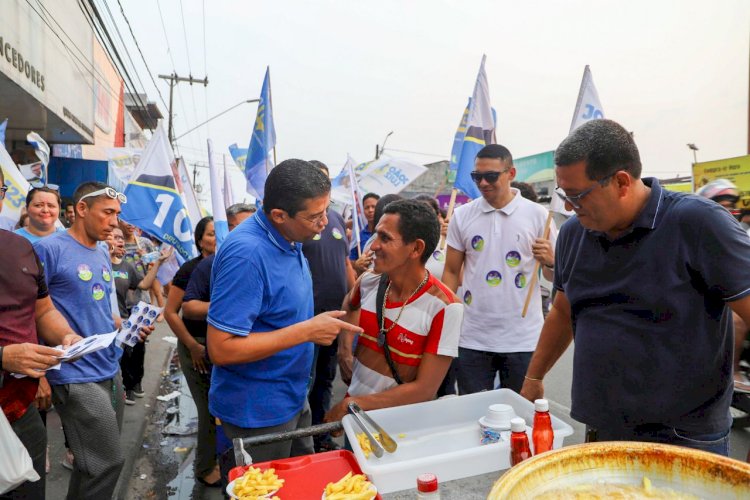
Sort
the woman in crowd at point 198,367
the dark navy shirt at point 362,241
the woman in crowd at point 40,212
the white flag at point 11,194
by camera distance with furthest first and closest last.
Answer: the dark navy shirt at point 362,241, the white flag at point 11,194, the woman in crowd at point 40,212, the woman in crowd at point 198,367

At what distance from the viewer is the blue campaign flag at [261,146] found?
20.2 ft

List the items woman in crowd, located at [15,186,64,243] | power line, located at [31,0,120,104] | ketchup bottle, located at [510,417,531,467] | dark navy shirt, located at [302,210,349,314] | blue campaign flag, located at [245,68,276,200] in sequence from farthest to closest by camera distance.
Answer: power line, located at [31,0,120,104]
blue campaign flag, located at [245,68,276,200]
woman in crowd, located at [15,186,64,243]
dark navy shirt, located at [302,210,349,314]
ketchup bottle, located at [510,417,531,467]

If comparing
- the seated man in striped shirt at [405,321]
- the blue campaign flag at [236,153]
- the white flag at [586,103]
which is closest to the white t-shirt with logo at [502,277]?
the seated man in striped shirt at [405,321]

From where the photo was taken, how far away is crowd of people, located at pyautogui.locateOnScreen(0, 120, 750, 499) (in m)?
1.85

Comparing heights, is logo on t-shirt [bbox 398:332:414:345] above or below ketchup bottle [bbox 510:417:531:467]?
above

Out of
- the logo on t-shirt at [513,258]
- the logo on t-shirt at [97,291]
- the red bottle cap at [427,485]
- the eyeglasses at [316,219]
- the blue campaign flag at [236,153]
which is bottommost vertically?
the red bottle cap at [427,485]

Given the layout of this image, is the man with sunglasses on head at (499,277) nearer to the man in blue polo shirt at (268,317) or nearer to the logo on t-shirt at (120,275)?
the man in blue polo shirt at (268,317)

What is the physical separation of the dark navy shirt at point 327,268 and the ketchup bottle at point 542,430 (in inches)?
125

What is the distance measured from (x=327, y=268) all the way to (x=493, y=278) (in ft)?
5.57

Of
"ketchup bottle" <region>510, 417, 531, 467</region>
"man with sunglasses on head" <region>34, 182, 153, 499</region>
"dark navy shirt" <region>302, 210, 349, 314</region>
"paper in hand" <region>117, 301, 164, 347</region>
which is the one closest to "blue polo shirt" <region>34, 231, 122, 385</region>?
"man with sunglasses on head" <region>34, 182, 153, 499</region>

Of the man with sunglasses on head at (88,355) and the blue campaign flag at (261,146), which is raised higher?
the blue campaign flag at (261,146)

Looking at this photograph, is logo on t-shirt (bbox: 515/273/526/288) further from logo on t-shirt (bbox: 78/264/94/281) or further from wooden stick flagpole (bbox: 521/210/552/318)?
logo on t-shirt (bbox: 78/264/94/281)

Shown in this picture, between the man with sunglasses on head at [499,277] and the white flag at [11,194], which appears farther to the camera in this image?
the white flag at [11,194]

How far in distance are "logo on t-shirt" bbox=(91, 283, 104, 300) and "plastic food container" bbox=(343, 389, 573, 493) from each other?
2.24 meters
